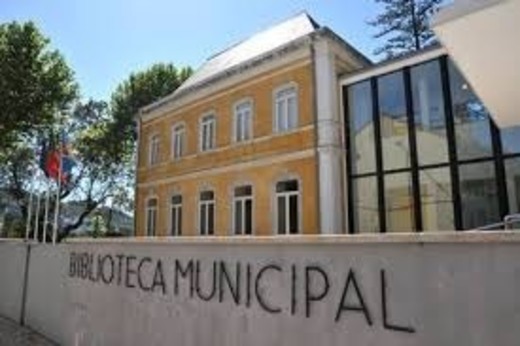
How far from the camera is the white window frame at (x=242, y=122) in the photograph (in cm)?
1686

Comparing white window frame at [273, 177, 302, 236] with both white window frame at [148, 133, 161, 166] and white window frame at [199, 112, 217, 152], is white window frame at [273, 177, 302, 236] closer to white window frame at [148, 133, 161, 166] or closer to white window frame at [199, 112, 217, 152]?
white window frame at [199, 112, 217, 152]

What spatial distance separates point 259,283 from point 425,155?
9.12 metres

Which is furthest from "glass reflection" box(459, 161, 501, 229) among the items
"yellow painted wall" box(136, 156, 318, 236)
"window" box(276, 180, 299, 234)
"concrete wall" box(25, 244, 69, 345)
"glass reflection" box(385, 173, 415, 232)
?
"concrete wall" box(25, 244, 69, 345)

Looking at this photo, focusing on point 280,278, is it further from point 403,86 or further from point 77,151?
point 77,151

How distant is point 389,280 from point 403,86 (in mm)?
10608

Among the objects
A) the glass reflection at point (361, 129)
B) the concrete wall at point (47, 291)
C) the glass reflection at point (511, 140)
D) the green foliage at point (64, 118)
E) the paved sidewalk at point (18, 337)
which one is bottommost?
the paved sidewalk at point (18, 337)

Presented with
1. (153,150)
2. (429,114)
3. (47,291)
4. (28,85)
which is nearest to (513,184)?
(429,114)

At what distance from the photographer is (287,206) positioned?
1497 cm

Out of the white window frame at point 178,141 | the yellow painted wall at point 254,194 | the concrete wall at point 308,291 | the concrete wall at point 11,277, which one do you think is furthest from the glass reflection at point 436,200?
the white window frame at point 178,141

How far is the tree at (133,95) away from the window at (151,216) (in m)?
11.4

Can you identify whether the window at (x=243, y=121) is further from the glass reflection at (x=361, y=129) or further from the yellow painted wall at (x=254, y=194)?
the glass reflection at (x=361, y=129)

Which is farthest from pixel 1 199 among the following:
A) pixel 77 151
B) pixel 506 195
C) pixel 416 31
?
pixel 506 195

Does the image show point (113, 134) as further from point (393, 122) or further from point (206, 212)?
point (393, 122)

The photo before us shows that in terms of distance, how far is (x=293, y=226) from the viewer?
48.2ft
